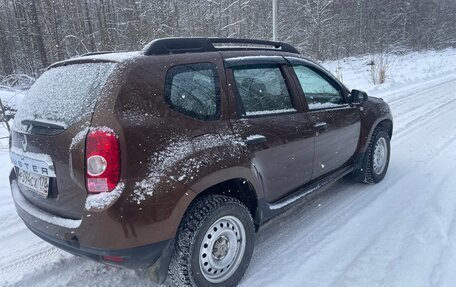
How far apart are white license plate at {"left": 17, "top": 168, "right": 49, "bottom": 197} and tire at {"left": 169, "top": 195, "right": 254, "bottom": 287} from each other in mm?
955

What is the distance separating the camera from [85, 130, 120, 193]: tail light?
6.66 ft

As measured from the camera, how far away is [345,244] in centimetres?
316

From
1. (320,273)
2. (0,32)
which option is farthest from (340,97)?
(0,32)

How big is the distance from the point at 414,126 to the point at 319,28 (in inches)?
910

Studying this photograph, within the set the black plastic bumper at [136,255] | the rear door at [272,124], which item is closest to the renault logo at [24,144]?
the black plastic bumper at [136,255]

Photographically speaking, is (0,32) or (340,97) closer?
(340,97)

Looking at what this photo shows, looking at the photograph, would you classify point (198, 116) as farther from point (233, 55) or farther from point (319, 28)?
point (319, 28)

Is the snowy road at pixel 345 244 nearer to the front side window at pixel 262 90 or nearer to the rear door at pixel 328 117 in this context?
the rear door at pixel 328 117

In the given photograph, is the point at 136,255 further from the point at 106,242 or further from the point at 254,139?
the point at 254,139

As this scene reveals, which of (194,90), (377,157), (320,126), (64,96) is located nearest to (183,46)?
(194,90)

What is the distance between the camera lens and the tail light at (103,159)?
6.66ft

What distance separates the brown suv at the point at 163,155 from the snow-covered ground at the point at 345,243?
428mm

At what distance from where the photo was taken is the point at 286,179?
10.3 feet

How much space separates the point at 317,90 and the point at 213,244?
6.71ft
